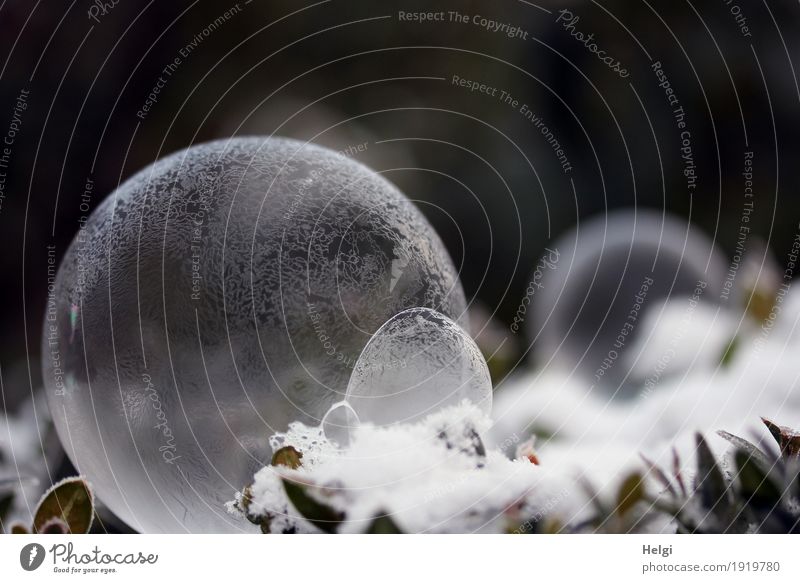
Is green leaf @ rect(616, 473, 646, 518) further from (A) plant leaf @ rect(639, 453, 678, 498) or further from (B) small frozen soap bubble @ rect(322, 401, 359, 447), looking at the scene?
(B) small frozen soap bubble @ rect(322, 401, 359, 447)

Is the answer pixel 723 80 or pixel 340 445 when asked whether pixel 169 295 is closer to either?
pixel 340 445

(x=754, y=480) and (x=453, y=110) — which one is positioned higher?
(x=453, y=110)

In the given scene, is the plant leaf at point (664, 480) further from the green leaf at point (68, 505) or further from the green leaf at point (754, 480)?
the green leaf at point (68, 505)

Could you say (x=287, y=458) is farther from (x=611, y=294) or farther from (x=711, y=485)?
(x=611, y=294)

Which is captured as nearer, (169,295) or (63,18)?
(169,295)

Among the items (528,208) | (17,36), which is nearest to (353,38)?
(528,208)

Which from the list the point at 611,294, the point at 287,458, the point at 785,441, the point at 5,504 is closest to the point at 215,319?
the point at 287,458
